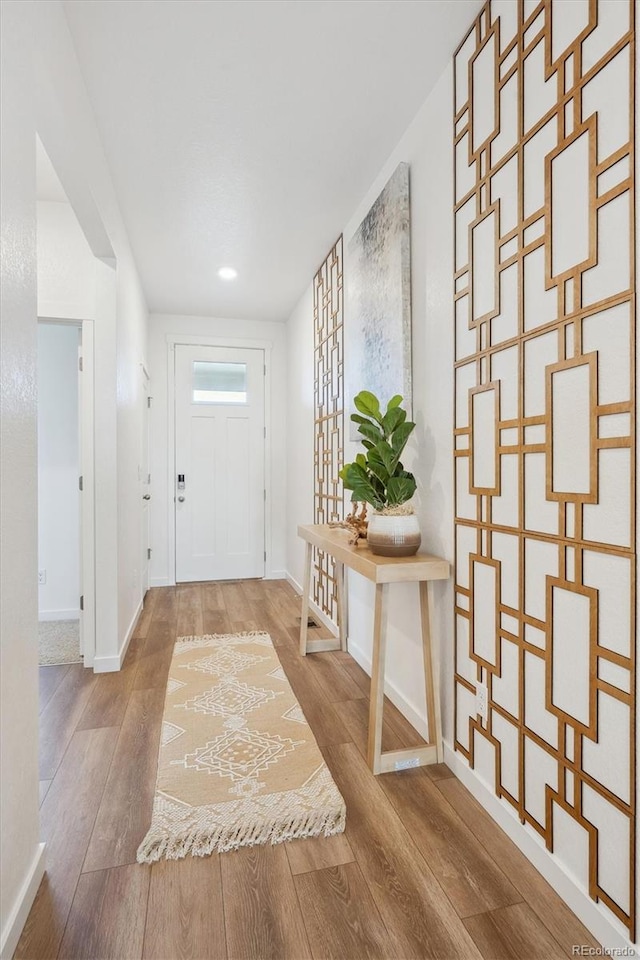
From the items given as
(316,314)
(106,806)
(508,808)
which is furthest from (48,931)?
(316,314)

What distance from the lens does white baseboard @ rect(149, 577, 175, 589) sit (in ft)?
15.3

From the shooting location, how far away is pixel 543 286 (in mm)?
1346

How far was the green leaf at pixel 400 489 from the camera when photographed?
77.3 inches

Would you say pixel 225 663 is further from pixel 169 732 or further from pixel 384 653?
pixel 384 653

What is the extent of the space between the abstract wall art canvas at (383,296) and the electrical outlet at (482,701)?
114cm

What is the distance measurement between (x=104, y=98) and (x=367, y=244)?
4.21ft

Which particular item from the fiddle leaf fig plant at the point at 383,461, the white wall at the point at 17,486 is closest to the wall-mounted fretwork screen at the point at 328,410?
the fiddle leaf fig plant at the point at 383,461

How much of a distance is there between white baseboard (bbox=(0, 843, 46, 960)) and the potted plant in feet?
4.53

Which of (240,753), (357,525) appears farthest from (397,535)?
(240,753)

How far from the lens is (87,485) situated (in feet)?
9.13

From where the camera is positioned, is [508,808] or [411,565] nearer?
[508,808]

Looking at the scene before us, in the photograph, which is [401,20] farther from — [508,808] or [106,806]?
[106,806]

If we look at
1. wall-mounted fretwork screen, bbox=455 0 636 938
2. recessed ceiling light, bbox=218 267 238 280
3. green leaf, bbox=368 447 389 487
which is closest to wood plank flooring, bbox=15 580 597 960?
wall-mounted fretwork screen, bbox=455 0 636 938

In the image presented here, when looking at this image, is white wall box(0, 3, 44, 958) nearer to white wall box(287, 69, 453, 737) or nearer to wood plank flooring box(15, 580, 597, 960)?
wood plank flooring box(15, 580, 597, 960)
